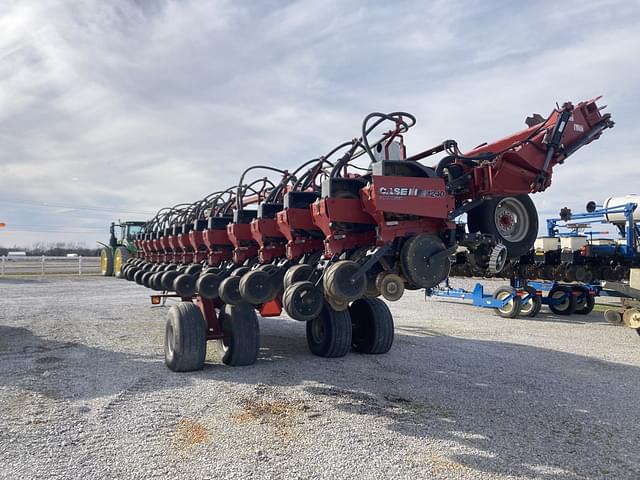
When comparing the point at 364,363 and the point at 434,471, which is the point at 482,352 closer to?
the point at 364,363

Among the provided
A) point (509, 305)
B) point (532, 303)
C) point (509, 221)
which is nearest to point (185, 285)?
point (509, 221)

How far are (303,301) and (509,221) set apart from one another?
2.14 m

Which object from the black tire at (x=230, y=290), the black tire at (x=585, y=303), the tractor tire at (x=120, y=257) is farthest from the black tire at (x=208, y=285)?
the tractor tire at (x=120, y=257)

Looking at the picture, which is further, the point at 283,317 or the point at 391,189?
the point at 283,317

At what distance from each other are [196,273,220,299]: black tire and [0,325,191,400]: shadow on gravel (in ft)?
3.68

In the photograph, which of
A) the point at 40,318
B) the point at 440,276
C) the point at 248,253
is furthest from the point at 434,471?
the point at 40,318

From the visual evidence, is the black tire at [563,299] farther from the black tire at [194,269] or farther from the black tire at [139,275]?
the black tire at [139,275]

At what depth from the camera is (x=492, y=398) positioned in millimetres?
5637

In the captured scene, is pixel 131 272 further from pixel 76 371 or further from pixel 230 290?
pixel 230 290

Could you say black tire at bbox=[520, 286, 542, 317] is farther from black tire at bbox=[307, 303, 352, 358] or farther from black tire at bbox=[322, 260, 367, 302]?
black tire at bbox=[322, 260, 367, 302]

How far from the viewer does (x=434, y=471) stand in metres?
3.78

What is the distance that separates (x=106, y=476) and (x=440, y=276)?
10.1 feet

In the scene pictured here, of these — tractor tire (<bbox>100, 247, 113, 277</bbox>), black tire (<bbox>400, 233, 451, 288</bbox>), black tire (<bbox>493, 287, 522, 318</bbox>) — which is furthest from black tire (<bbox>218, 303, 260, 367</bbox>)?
tractor tire (<bbox>100, 247, 113, 277</bbox>)

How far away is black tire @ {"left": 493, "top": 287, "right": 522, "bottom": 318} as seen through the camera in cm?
1305
